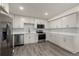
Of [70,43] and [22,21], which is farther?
[22,21]

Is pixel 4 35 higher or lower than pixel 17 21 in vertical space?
lower

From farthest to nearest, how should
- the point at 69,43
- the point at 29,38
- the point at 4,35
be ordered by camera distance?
the point at 29,38 < the point at 69,43 < the point at 4,35

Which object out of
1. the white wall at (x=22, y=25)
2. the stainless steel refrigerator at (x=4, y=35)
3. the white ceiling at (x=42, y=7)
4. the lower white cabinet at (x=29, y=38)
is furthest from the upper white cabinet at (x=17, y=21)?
the stainless steel refrigerator at (x=4, y=35)

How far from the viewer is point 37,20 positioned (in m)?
5.59

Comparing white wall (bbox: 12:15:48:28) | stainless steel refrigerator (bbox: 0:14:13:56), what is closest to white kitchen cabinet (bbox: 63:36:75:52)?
stainless steel refrigerator (bbox: 0:14:13:56)

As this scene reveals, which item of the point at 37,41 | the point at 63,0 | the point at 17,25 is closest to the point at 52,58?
the point at 63,0

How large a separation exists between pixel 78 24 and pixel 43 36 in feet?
10.2

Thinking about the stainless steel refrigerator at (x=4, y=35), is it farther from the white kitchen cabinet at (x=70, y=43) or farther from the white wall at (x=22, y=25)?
the white wall at (x=22, y=25)

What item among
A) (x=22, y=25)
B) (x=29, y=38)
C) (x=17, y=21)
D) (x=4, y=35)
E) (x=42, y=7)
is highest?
(x=42, y=7)

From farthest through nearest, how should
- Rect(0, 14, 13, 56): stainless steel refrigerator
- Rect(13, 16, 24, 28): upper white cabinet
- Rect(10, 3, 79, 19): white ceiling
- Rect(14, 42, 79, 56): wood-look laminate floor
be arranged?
1. Rect(13, 16, 24, 28): upper white cabinet
2. Rect(14, 42, 79, 56): wood-look laminate floor
3. Rect(10, 3, 79, 19): white ceiling
4. Rect(0, 14, 13, 56): stainless steel refrigerator

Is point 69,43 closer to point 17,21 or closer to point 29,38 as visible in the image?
point 29,38

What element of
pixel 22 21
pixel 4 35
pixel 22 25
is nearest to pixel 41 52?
pixel 4 35

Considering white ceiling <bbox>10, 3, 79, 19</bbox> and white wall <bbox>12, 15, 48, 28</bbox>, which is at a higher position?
white ceiling <bbox>10, 3, 79, 19</bbox>

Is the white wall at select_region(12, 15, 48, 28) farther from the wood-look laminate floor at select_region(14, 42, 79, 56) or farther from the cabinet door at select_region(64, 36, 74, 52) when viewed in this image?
the cabinet door at select_region(64, 36, 74, 52)
